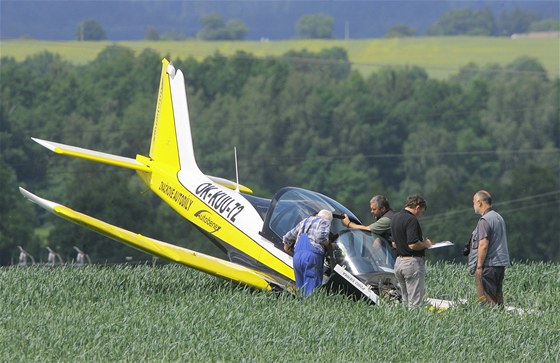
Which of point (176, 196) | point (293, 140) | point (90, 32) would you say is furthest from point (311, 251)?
point (90, 32)

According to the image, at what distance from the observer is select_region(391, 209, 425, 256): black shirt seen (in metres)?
13.0

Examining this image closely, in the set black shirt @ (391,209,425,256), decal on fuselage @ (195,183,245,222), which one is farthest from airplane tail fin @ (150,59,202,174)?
black shirt @ (391,209,425,256)

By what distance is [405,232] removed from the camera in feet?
43.0

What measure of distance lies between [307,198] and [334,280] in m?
1.48

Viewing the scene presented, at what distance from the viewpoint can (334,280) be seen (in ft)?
44.5

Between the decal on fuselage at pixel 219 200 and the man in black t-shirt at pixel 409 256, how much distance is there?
302cm

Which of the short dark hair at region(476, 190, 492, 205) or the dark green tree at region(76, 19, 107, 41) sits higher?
the short dark hair at region(476, 190, 492, 205)

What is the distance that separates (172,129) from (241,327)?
7.63 m

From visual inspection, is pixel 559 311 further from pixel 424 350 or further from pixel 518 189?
pixel 518 189

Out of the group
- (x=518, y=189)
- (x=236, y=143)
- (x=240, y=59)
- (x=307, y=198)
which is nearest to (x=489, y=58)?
(x=240, y=59)

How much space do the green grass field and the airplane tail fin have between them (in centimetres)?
10193

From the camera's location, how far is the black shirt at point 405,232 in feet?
42.8

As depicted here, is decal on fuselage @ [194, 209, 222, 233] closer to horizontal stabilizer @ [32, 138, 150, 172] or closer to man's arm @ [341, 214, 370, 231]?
horizontal stabilizer @ [32, 138, 150, 172]

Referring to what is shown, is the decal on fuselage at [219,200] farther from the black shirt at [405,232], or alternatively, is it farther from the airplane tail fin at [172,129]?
the black shirt at [405,232]
